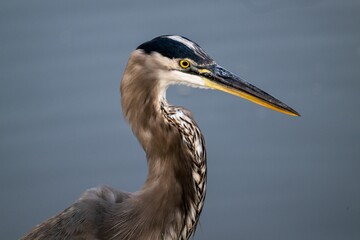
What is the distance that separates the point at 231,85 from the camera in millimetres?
1694

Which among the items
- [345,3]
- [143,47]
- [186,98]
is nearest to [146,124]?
[143,47]

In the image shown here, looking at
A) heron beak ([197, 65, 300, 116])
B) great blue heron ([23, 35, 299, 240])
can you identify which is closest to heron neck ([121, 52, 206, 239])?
great blue heron ([23, 35, 299, 240])

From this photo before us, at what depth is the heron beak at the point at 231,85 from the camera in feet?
5.47

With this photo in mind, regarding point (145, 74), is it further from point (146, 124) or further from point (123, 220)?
point (123, 220)

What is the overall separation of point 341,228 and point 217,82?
1.02 m

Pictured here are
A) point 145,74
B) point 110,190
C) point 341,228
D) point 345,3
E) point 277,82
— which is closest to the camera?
point 145,74

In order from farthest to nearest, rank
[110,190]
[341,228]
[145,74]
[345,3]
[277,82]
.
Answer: [345,3] < [277,82] < [341,228] < [110,190] < [145,74]

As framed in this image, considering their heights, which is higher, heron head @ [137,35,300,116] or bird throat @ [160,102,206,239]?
heron head @ [137,35,300,116]

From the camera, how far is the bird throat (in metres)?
1.67

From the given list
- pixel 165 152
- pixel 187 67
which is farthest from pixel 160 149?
→ pixel 187 67

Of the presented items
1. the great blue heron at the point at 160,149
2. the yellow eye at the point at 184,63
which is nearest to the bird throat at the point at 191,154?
the great blue heron at the point at 160,149

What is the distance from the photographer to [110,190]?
5.92 ft

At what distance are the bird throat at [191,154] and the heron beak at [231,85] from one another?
0.41 ft

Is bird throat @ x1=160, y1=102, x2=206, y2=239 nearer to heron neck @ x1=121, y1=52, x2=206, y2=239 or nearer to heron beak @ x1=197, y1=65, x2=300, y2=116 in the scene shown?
heron neck @ x1=121, y1=52, x2=206, y2=239
